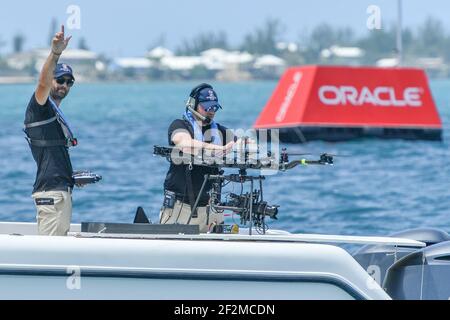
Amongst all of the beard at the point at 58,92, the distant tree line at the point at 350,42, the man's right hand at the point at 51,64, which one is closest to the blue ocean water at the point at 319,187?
the beard at the point at 58,92

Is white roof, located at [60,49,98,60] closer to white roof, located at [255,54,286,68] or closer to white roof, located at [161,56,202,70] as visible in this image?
white roof, located at [161,56,202,70]

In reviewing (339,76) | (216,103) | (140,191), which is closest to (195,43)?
(339,76)

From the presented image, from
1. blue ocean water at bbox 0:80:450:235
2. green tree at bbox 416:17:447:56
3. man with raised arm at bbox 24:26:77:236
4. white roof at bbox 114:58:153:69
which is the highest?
man with raised arm at bbox 24:26:77:236

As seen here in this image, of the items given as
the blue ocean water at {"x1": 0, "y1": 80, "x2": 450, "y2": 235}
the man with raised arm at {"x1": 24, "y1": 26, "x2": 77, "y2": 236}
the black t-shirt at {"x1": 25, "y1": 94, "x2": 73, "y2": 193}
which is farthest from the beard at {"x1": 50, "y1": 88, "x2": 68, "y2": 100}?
the blue ocean water at {"x1": 0, "y1": 80, "x2": 450, "y2": 235}

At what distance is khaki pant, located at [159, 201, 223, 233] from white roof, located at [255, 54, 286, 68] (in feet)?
375

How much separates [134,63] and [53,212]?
462 ft

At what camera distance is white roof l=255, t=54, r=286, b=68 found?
124 metres

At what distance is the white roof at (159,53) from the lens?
14325cm

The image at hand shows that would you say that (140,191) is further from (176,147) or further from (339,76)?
(176,147)

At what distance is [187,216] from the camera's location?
8.48 meters

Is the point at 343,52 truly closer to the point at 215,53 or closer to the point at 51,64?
the point at 215,53

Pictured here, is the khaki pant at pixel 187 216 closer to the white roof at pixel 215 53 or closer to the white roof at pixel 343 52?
the white roof at pixel 343 52
